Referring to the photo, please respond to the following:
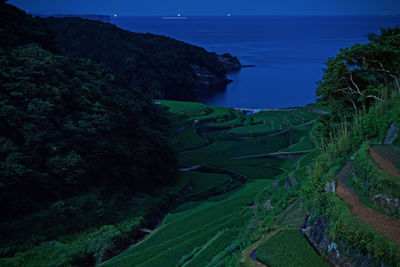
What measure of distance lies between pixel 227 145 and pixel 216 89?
157ft

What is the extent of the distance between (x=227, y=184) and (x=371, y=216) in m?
16.0

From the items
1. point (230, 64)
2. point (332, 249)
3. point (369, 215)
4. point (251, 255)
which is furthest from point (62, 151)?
point (230, 64)

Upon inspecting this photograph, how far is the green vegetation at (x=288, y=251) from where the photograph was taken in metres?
6.70

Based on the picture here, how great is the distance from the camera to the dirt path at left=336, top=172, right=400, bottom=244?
6301 millimetres

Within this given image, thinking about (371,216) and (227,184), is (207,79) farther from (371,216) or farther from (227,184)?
(371,216)

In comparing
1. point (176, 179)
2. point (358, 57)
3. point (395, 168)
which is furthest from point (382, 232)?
point (176, 179)

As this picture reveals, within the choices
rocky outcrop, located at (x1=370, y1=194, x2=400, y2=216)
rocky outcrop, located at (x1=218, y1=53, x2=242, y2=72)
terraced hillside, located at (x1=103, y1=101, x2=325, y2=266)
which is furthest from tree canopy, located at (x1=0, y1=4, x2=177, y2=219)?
rocky outcrop, located at (x1=218, y1=53, x2=242, y2=72)

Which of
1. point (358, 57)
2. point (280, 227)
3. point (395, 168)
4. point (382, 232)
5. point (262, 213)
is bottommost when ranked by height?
point (262, 213)

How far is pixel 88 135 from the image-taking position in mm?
18922

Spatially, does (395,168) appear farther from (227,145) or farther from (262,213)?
(227,145)

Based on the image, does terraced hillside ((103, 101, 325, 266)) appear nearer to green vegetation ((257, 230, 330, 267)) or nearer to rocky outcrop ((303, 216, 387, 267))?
green vegetation ((257, 230, 330, 267))

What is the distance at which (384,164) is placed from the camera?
793cm

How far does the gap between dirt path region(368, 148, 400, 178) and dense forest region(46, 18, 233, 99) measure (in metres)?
59.5

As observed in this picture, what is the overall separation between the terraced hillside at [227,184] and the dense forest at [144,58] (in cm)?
2630
